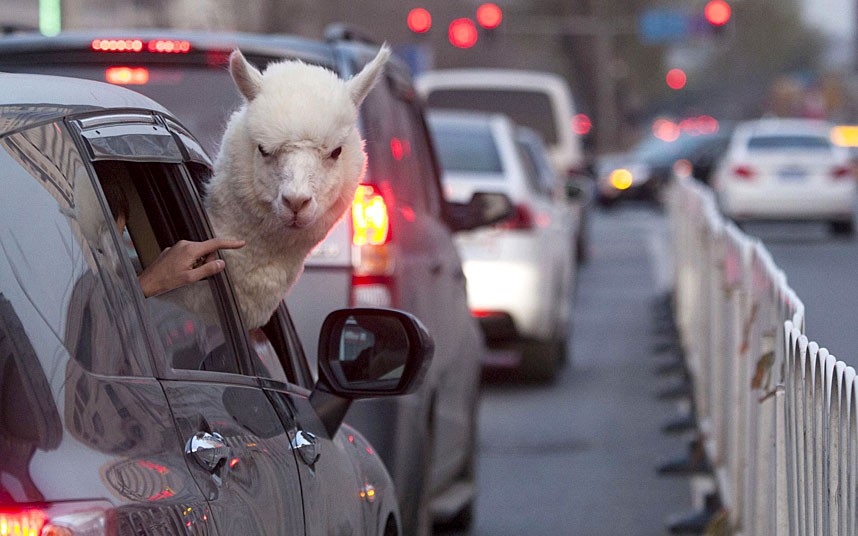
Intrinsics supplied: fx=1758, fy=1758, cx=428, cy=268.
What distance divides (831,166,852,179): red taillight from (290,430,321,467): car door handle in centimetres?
2776

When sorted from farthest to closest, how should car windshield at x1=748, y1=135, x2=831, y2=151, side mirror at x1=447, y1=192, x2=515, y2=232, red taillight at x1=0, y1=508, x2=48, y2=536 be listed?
car windshield at x1=748, y1=135, x2=831, y2=151 < side mirror at x1=447, y1=192, x2=515, y2=232 < red taillight at x1=0, y1=508, x2=48, y2=536

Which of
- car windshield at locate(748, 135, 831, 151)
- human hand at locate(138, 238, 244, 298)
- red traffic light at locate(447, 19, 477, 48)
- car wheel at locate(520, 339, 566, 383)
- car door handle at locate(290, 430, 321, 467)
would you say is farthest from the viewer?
red traffic light at locate(447, 19, 477, 48)

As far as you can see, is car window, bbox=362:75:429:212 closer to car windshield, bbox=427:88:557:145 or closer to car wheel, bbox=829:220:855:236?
car windshield, bbox=427:88:557:145

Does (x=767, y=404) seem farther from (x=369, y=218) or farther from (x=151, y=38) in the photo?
(x=151, y=38)

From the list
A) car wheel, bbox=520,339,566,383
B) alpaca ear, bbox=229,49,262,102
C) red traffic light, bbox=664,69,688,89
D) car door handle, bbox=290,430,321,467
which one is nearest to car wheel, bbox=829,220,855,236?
car wheel, bbox=520,339,566,383

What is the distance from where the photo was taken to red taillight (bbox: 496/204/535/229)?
12.9 meters

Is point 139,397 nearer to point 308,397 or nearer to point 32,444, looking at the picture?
point 32,444

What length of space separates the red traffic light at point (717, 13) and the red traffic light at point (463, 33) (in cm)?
653

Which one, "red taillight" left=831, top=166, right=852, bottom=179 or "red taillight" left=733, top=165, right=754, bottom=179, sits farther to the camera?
"red taillight" left=733, top=165, right=754, bottom=179

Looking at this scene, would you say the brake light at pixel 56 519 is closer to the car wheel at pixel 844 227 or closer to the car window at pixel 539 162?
the car window at pixel 539 162

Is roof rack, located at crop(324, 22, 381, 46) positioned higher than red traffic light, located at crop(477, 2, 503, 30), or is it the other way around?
roof rack, located at crop(324, 22, 381, 46)

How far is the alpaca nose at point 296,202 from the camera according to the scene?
4.18 metres

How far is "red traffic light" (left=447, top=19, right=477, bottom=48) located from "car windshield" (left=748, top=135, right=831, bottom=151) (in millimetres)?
8254

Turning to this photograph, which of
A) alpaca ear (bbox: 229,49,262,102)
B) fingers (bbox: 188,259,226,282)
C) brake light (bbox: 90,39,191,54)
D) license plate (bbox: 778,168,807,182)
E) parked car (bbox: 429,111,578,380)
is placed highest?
brake light (bbox: 90,39,191,54)
